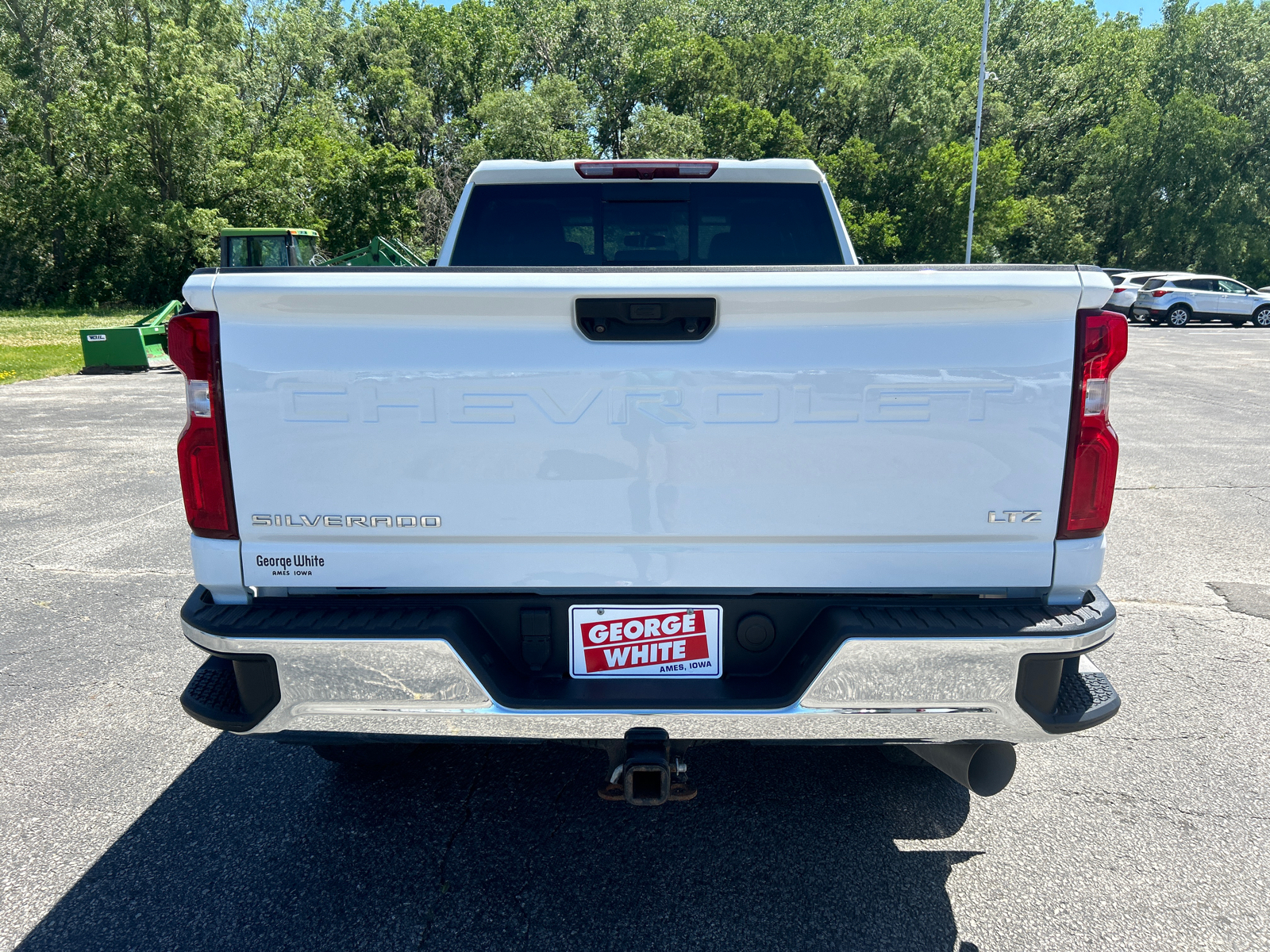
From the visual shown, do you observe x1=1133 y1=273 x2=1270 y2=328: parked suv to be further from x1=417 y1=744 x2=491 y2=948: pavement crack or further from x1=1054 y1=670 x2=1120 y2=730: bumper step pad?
x1=417 y1=744 x2=491 y2=948: pavement crack

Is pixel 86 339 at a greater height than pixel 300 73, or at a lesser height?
lesser

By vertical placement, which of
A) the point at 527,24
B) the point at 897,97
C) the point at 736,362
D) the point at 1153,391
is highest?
the point at 527,24

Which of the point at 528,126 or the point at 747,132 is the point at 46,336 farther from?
the point at 747,132

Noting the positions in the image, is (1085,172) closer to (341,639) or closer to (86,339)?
(86,339)

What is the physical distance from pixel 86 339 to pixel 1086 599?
1960 centimetres

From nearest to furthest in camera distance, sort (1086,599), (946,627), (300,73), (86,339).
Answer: (946,627)
(1086,599)
(86,339)
(300,73)

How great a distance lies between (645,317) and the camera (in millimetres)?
2215

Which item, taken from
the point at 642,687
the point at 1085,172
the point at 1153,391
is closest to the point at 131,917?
the point at 642,687

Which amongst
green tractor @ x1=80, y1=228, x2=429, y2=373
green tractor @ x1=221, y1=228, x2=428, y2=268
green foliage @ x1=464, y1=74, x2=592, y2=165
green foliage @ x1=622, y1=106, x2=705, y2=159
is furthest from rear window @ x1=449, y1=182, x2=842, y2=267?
green foliage @ x1=464, y1=74, x2=592, y2=165

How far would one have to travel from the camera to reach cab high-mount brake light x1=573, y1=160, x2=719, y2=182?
3.81m

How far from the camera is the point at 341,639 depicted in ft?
7.23

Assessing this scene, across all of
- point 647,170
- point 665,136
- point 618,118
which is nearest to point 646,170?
point 647,170

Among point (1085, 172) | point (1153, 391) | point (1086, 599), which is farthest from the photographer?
point (1085, 172)

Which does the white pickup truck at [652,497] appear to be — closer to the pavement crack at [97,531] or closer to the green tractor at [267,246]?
the pavement crack at [97,531]
